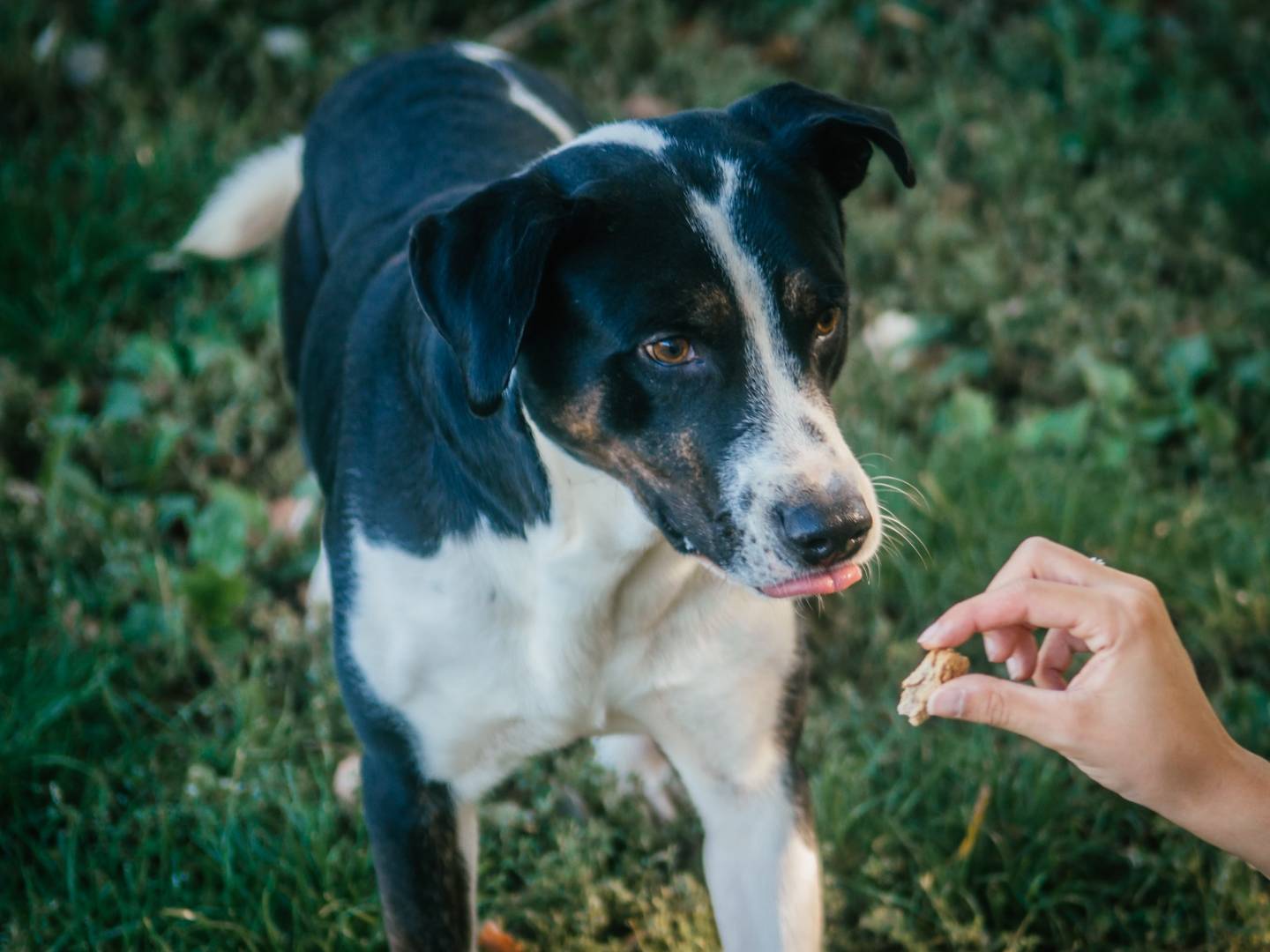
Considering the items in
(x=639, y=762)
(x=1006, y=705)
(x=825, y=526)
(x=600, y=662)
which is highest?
(x=825, y=526)

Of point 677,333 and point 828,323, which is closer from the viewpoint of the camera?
point 677,333

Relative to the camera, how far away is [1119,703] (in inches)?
72.1

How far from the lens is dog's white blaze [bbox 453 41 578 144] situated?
132 inches

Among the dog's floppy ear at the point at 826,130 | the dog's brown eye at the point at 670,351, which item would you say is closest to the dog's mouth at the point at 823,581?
the dog's brown eye at the point at 670,351

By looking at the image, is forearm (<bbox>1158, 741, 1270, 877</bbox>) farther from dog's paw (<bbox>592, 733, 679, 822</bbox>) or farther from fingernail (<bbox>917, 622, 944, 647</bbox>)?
dog's paw (<bbox>592, 733, 679, 822</bbox>)

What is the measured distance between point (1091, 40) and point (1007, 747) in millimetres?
3518

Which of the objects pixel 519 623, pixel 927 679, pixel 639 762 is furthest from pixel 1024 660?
pixel 639 762

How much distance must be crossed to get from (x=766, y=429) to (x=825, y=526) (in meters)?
0.16

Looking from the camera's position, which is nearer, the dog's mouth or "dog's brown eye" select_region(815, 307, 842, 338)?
the dog's mouth

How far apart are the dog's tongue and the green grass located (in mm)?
939

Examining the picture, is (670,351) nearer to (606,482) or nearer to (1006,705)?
(606,482)

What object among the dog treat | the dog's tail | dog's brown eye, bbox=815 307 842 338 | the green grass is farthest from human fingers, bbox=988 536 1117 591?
the dog's tail

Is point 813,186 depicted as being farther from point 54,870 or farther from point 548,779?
point 54,870

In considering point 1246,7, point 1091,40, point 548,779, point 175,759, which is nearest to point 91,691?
point 175,759
